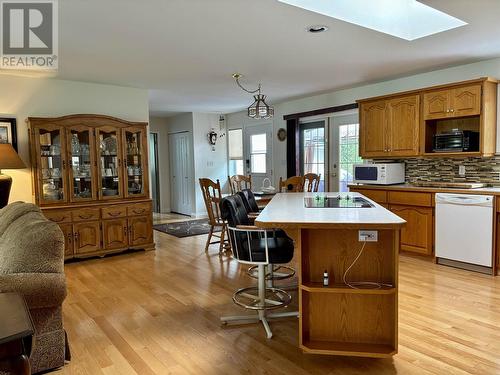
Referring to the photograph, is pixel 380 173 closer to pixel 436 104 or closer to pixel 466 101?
pixel 436 104

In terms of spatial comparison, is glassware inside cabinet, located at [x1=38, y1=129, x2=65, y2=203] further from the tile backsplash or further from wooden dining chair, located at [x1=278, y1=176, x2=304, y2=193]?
the tile backsplash

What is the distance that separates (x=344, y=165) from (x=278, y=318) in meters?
3.66

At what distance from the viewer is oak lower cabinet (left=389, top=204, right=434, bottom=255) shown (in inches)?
170

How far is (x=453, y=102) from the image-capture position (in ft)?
13.8

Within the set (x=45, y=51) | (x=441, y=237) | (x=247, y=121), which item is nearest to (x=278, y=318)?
(x=441, y=237)

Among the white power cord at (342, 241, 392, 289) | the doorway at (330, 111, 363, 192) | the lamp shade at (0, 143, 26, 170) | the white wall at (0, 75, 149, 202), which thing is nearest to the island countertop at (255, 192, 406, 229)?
the white power cord at (342, 241, 392, 289)

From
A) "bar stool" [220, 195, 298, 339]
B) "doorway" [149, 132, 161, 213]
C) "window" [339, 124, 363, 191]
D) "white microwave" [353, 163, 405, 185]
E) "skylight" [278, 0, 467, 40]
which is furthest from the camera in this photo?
"doorway" [149, 132, 161, 213]

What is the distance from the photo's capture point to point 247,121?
25.6 feet

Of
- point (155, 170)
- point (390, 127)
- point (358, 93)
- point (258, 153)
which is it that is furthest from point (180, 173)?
point (390, 127)

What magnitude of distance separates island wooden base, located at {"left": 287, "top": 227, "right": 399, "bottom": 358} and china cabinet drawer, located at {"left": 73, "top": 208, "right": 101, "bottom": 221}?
11.0ft

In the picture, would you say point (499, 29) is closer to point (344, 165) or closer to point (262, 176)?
point (344, 165)

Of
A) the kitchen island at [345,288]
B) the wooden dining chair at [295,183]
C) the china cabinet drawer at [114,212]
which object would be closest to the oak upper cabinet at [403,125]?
the wooden dining chair at [295,183]

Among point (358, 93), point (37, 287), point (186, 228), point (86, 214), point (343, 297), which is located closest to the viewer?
point (37, 287)

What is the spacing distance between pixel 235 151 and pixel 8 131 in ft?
15.5
